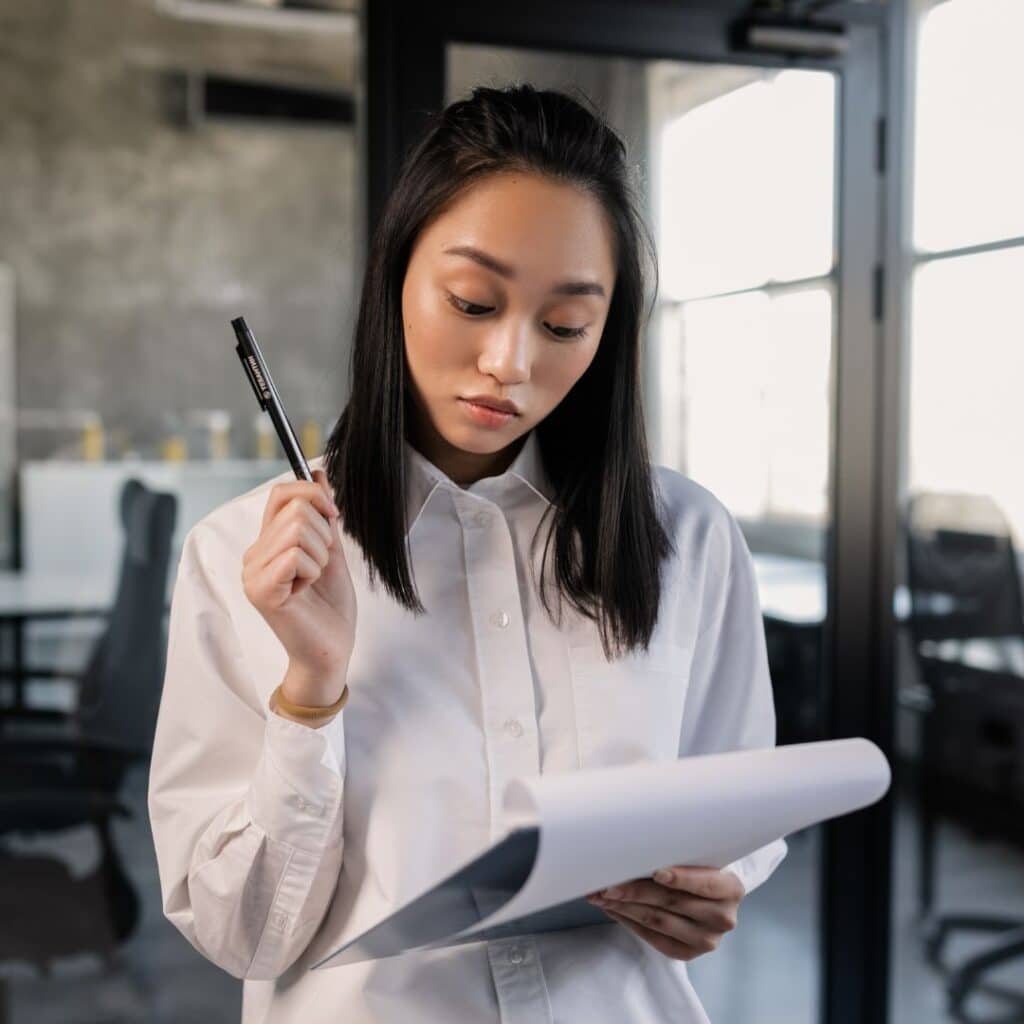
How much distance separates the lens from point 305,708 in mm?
892

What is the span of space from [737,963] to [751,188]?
4.71 ft

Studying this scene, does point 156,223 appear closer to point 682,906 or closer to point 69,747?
point 69,747

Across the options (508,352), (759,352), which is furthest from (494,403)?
(759,352)

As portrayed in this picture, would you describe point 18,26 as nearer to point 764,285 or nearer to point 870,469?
point 764,285

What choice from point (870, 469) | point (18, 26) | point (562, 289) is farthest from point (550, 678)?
point (18, 26)

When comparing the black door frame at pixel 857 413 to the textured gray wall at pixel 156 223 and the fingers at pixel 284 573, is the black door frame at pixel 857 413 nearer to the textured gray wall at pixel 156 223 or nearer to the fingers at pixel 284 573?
the textured gray wall at pixel 156 223

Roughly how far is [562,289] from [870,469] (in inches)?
57.8

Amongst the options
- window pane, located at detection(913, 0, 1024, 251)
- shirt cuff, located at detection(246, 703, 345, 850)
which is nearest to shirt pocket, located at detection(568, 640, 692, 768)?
shirt cuff, located at detection(246, 703, 345, 850)

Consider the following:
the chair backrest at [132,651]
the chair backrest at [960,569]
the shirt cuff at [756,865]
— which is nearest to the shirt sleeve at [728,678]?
the shirt cuff at [756,865]

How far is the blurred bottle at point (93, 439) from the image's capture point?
1.98 metres

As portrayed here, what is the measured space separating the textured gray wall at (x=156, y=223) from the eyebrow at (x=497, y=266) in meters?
0.84

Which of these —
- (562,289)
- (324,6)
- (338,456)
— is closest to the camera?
(562,289)

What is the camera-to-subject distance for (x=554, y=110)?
1.02 meters

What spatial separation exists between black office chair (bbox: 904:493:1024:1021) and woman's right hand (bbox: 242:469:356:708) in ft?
5.48
